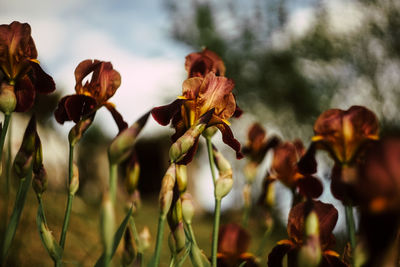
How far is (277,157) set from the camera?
1413mm

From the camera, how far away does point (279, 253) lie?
886mm

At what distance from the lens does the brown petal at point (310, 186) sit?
45.1 inches

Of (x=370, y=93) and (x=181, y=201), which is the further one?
(x=370, y=93)

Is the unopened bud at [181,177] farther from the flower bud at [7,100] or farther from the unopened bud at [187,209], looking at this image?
the flower bud at [7,100]

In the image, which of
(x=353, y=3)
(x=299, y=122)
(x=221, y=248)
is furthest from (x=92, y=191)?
(x=221, y=248)

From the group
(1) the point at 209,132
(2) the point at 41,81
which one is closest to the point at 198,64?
(1) the point at 209,132

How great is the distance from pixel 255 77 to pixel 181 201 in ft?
30.4

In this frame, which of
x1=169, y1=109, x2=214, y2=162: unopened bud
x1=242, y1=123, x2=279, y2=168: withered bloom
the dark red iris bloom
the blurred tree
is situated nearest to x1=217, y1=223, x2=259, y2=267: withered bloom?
the dark red iris bloom

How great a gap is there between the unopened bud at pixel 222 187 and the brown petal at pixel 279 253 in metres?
0.16

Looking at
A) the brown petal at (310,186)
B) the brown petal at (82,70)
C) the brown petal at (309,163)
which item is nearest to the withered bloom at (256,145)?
the brown petal at (310,186)

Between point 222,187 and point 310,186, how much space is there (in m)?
0.38

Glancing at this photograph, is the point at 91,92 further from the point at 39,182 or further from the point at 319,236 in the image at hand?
the point at 319,236

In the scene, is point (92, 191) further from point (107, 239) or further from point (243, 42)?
point (107, 239)

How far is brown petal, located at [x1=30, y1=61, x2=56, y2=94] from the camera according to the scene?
93cm
